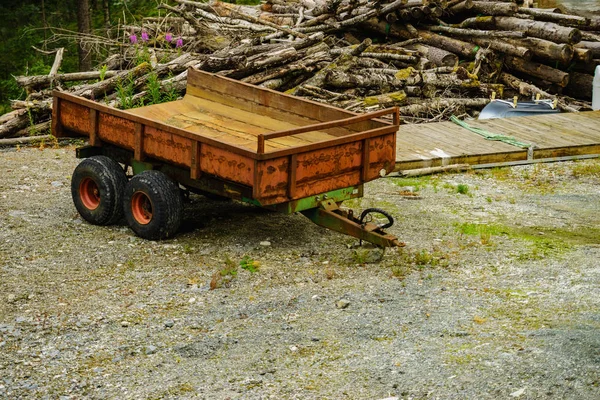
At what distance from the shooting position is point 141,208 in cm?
942

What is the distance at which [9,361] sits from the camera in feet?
21.5

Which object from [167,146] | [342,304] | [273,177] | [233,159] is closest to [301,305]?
[342,304]

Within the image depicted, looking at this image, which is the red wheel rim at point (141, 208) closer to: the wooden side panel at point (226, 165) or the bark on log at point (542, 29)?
the wooden side panel at point (226, 165)

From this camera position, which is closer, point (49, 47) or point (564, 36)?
point (564, 36)

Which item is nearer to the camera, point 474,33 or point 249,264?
point 249,264

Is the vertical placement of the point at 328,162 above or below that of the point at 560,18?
below

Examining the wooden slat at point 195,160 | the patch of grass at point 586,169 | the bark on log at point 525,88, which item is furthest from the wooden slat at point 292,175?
the bark on log at point 525,88

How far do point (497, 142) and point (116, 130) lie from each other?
6265 mm

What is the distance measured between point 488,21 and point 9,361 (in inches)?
519

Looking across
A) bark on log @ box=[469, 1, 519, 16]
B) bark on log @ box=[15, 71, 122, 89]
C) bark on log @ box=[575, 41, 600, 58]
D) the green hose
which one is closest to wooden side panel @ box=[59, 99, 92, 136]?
bark on log @ box=[15, 71, 122, 89]

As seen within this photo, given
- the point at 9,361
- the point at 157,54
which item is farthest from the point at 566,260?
the point at 157,54

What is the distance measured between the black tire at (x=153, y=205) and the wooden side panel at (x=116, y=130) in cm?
51

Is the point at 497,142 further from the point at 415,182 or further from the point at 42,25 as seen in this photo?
the point at 42,25

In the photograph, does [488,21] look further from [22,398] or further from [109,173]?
[22,398]
